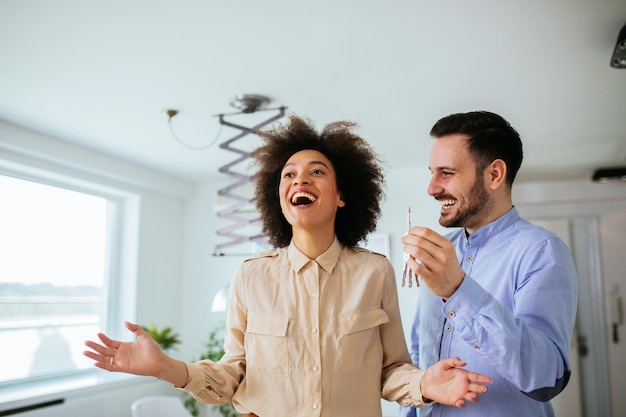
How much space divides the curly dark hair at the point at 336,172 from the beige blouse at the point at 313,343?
0.56 ft

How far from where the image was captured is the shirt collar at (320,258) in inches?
63.2

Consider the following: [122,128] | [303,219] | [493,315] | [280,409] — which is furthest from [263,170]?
[122,128]

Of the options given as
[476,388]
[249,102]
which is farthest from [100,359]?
[249,102]

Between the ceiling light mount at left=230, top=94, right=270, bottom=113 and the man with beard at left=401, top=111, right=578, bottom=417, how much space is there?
191cm

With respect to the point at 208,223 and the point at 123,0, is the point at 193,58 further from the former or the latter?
the point at 208,223

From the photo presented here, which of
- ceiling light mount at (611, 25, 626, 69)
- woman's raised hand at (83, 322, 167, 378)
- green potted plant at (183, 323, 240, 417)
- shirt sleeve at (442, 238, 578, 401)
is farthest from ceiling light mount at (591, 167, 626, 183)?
woman's raised hand at (83, 322, 167, 378)

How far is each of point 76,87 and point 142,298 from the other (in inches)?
107

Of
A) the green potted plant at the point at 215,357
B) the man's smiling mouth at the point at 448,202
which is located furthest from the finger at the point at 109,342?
the green potted plant at the point at 215,357

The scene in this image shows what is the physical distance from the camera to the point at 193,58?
2844 mm

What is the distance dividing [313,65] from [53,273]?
302 cm

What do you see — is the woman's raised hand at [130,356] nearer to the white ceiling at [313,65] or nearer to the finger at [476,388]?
the finger at [476,388]

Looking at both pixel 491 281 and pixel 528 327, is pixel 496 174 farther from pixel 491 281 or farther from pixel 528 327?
pixel 528 327

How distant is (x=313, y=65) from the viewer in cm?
294

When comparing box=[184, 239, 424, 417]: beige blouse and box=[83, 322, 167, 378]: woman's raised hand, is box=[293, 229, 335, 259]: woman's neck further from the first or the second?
box=[83, 322, 167, 378]: woman's raised hand
